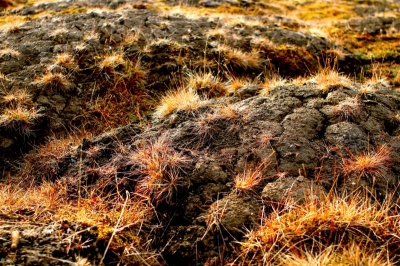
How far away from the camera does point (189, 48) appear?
27.4ft

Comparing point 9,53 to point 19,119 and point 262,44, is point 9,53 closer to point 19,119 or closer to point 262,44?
point 19,119

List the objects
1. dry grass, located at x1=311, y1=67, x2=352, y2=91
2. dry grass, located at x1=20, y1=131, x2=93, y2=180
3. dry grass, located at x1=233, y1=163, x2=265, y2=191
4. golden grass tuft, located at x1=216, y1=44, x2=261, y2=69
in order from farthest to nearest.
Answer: golden grass tuft, located at x1=216, y1=44, x2=261, y2=69 → dry grass, located at x1=311, y1=67, x2=352, y2=91 → dry grass, located at x1=20, y1=131, x2=93, y2=180 → dry grass, located at x1=233, y1=163, x2=265, y2=191

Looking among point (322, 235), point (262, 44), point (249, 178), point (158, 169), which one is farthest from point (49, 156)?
point (262, 44)

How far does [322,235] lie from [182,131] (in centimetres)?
243

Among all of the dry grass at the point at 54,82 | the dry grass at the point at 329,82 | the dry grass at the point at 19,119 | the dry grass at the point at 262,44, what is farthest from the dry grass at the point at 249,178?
the dry grass at the point at 262,44

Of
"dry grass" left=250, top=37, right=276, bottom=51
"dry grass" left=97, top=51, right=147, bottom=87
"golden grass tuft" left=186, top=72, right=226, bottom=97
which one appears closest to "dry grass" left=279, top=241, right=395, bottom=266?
"golden grass tuft" left=186, top=72, right=226, bottom=97

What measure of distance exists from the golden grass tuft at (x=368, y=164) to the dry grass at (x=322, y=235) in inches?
26.8

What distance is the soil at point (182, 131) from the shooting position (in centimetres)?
336

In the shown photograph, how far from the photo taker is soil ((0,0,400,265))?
11.0 feet

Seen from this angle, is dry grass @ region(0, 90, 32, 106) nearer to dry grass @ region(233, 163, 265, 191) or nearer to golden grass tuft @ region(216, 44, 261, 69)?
golden grass tuft @ region(216, 44, 261, 69)

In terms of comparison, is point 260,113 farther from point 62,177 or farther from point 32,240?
point 32,240

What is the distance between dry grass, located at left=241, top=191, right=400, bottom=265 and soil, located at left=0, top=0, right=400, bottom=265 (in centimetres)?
24

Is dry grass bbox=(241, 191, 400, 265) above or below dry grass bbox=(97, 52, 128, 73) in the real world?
below

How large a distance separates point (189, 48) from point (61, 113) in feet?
11.7
